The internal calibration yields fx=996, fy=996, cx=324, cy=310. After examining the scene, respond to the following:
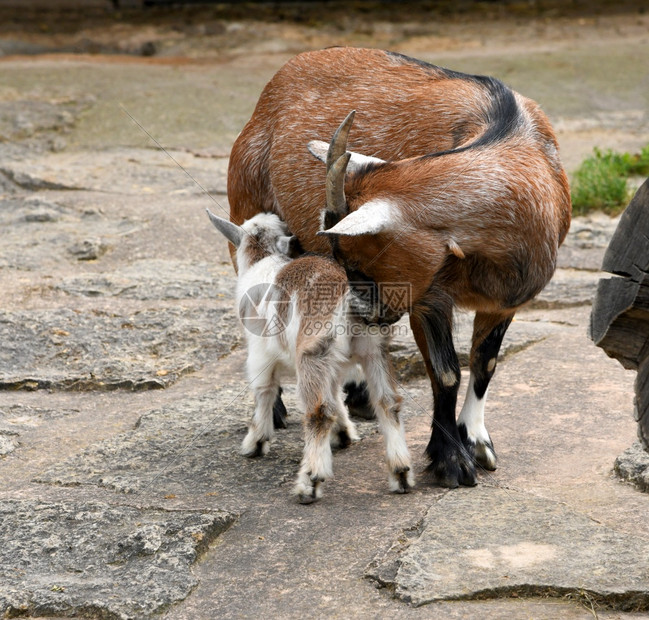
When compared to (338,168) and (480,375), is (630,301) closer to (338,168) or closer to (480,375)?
(338,168)

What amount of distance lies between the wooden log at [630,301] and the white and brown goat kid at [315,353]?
98 centimetres

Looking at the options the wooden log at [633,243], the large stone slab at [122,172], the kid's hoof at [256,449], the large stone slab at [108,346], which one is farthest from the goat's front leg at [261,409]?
the large stone slab at [122,172]

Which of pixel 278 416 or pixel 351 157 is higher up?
pixel 351 157

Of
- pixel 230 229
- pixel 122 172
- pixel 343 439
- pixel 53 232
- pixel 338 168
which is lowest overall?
pixel 122 172

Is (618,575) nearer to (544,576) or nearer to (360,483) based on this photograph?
(544,576)

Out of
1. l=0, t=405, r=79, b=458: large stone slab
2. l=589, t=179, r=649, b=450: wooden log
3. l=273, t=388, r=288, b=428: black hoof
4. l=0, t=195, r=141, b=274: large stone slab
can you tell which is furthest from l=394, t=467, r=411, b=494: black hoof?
l=0, t=195, r=141, b=274: large stone slab

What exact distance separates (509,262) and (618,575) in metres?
1.11

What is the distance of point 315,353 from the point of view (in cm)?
331

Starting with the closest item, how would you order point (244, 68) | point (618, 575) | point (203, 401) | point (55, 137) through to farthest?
point (618, 575) → point (203, 401) → point (55, 137) → point (244, 68)

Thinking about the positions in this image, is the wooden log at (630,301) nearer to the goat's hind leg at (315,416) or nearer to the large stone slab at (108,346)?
the goat's hind leg at (315,416)

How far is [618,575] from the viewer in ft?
8.87

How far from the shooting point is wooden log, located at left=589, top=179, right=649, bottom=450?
238 cm

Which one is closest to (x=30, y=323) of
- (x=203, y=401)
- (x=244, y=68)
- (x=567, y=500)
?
(x=203, y=401)

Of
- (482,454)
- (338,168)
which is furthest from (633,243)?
(482,454)
